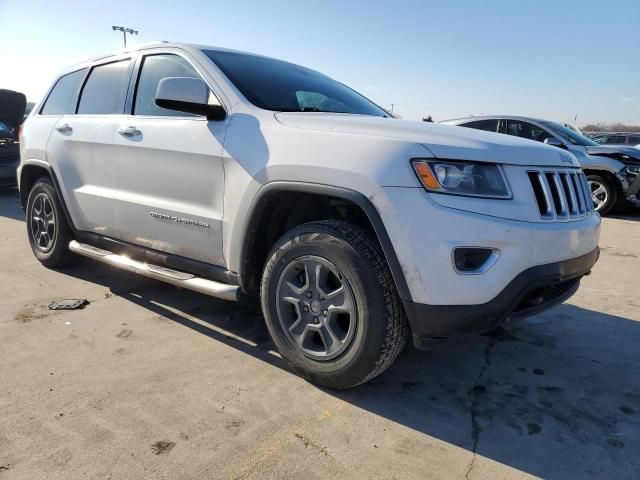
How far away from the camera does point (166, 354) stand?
2.99 meters

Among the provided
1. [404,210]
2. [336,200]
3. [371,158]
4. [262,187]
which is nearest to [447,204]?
[404,210]

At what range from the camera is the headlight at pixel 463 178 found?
216cm

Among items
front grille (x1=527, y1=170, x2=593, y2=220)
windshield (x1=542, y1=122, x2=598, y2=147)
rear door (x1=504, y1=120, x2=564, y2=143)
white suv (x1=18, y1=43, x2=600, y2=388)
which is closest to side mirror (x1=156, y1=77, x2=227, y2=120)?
white suv (x1=18, y1=43, x2=600, y2=388)

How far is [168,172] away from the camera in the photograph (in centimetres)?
316

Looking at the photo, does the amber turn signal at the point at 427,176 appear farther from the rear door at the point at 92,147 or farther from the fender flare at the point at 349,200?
the rear door at the point at 92,147

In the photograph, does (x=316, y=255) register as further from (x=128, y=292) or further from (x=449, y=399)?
(x=128, y=292)

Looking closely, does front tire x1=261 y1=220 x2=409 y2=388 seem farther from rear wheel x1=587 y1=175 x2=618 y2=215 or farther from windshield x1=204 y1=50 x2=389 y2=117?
rear wheel x1=587 y1=175 x2=618 y2=215

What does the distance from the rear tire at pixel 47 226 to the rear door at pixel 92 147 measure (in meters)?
0.30

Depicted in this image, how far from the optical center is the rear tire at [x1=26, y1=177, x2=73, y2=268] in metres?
4.37

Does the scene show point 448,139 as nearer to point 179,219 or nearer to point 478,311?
point 478,311

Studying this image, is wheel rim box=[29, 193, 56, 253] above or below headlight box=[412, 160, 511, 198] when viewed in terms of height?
below

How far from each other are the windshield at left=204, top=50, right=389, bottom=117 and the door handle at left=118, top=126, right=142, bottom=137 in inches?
27.5

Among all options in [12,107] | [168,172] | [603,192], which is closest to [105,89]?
[168,172]

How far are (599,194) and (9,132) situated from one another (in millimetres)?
11374
